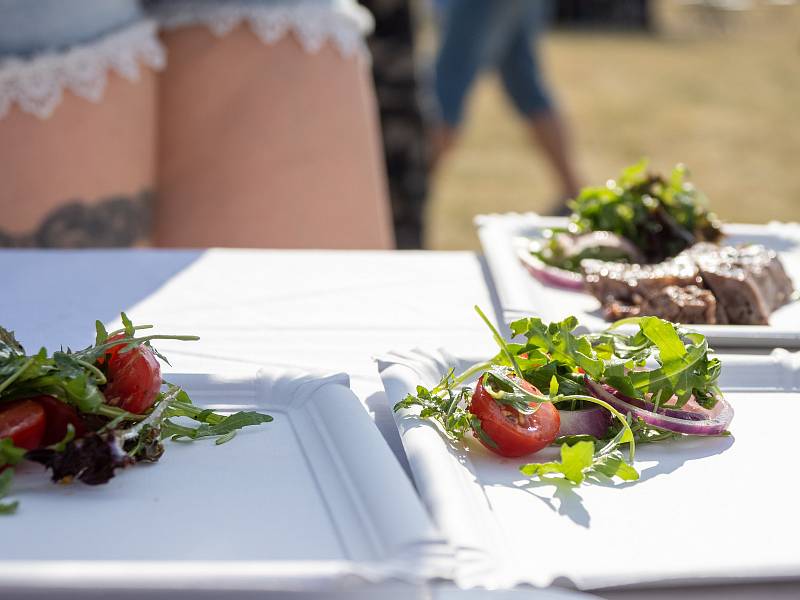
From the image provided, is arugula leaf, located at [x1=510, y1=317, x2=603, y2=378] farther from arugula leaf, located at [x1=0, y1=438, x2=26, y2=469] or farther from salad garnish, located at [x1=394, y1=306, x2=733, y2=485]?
arugula leaf, located at [x1=0, y1=438, x2=26, y2=469]

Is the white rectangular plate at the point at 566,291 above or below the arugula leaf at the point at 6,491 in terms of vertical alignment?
below

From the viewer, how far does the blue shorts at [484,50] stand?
5.57m

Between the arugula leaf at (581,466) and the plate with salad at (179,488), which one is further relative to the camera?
the arugula leaf at (581,466)

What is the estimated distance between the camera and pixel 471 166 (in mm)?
8047

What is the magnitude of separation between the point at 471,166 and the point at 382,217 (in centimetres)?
542

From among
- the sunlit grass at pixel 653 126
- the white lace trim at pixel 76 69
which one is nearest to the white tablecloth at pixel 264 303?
the white lace trim at pixel 76 69

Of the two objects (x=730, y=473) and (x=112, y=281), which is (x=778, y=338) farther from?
(x=112, y=281)

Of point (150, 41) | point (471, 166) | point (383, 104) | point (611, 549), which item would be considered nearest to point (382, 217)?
point (150, 41)

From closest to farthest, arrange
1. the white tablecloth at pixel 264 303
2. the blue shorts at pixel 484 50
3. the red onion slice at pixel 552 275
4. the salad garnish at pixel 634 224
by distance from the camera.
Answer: the white tablecloth at pixel 264 303
the red onion slice at pixel 552 275
the salad garnish at pixel 634 224
the blue shorts at pixel 484 50

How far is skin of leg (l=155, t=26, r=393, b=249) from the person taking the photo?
8.34ft

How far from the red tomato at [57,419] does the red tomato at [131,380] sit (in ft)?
0.12

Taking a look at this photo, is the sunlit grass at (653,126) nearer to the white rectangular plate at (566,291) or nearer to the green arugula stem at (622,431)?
the white rectangular plate at (566,291)

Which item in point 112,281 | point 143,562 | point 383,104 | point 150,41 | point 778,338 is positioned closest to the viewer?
point 143,562

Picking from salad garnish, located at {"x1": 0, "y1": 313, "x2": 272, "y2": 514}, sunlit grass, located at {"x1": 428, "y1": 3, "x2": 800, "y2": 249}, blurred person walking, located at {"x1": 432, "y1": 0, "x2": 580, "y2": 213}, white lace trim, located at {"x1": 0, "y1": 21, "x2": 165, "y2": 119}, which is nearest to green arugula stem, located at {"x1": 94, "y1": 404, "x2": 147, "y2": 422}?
salad garnish, located at {"x1": 0, "y1": 313, "x2": 272, "y2": 514}
